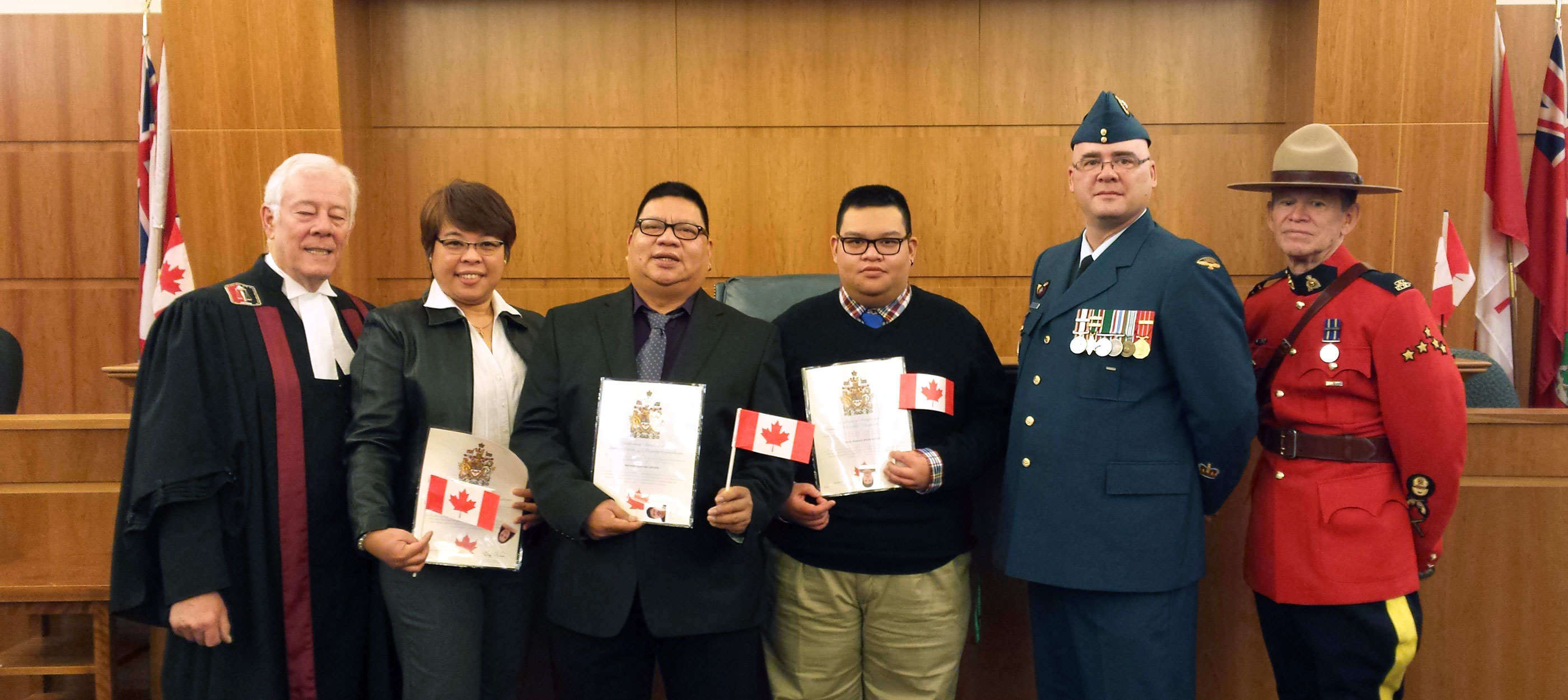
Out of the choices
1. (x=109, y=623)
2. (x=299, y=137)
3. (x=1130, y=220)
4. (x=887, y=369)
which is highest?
(x=299, y=137)

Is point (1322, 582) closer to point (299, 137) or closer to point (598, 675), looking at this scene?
point (598, 675)

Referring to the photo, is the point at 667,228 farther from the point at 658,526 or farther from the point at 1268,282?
the point at 1268,282

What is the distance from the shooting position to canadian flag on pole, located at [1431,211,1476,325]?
4094 millimetres

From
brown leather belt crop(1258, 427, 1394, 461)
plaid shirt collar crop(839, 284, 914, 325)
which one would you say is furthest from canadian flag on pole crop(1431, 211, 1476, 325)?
plaid shirt collar crop(839, 284, 914, 325)

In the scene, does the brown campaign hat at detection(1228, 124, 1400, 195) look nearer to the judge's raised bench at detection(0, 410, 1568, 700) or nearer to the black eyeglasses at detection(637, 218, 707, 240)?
the judge's raised bench at detection(0, 410, 1568, 700)

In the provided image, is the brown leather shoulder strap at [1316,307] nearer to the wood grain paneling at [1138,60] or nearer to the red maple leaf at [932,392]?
the red maple leaf at [932,392]

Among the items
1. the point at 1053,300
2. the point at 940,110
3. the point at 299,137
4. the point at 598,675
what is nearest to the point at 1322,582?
the point at 1053,300

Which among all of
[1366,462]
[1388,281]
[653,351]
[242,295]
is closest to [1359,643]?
[1366,462]

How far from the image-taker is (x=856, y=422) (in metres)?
2.00

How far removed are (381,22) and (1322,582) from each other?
15.1ft

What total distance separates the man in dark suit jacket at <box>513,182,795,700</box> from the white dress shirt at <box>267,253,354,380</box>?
488mm

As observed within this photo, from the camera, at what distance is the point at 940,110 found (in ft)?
15.4

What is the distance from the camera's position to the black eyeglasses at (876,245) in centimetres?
203

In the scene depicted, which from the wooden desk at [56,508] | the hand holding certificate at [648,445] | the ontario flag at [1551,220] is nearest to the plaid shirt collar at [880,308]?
the hand holding certificate at [648,445]
